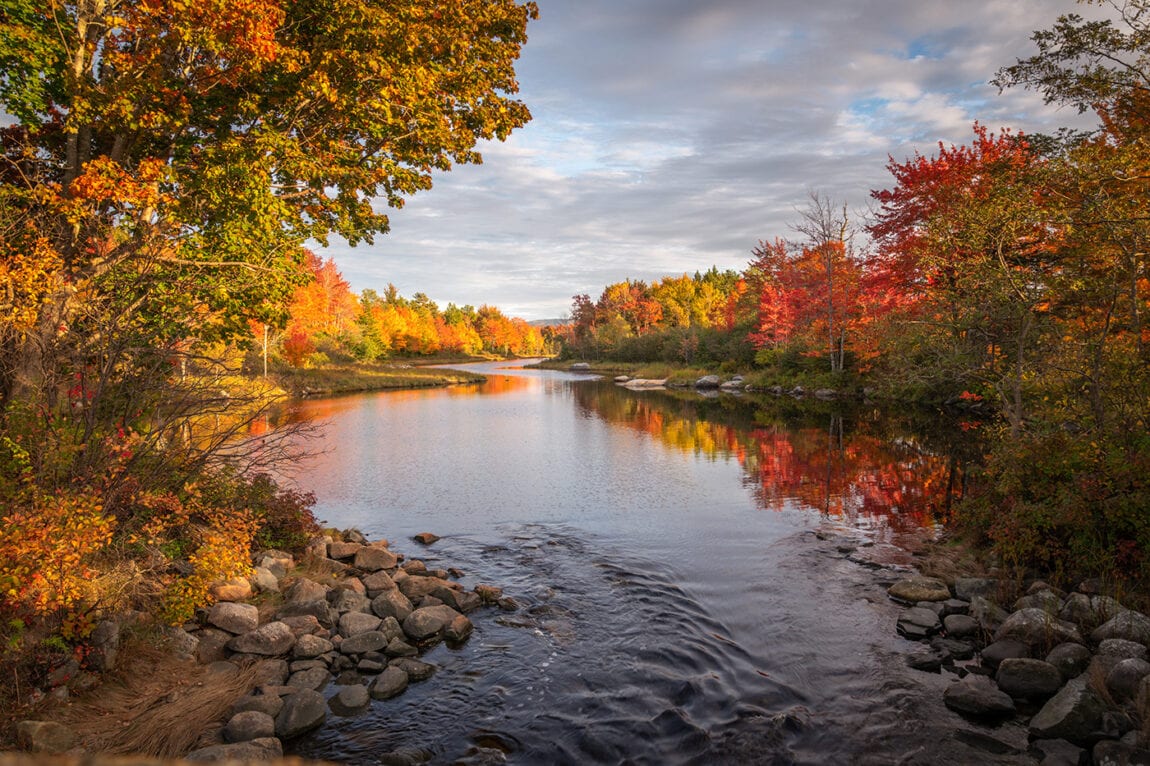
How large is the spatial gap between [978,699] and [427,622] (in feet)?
24.2

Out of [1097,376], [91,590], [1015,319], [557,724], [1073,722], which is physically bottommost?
[557,724]

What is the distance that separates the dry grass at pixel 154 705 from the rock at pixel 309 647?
24.2 inches

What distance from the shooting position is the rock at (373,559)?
38.4 ft

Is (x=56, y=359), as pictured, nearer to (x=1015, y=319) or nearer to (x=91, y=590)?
(x=91, y=590)

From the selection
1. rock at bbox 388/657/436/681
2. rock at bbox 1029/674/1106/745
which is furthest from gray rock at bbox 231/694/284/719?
rock at bbox 1029/674/1106/745

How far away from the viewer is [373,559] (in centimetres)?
1187

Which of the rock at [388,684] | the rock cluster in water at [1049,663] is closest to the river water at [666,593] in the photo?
the rock at [388,684]

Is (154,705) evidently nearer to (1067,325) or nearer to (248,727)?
(248,727)

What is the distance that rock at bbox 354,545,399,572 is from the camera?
1170cm

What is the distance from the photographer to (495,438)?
1152 inches

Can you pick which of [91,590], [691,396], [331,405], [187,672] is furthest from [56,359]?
[691,396]

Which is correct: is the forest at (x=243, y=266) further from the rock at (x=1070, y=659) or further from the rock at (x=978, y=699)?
the rock at (x=978, y=699)

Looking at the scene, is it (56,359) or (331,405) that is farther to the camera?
(331,405)

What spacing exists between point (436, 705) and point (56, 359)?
7.55 m
